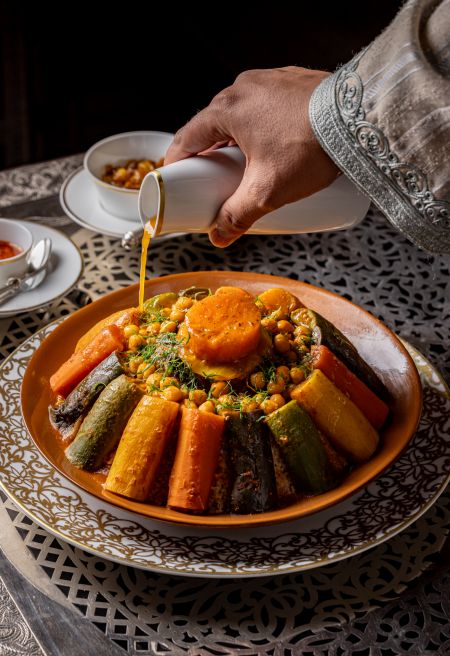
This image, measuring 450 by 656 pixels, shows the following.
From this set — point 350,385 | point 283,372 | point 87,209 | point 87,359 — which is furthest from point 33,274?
point 350,385

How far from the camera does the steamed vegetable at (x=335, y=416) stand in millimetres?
2047

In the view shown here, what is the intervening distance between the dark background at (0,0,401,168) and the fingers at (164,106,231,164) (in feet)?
10.7

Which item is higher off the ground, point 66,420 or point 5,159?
point 66,420

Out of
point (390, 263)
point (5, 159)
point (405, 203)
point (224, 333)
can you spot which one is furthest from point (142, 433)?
point (5, 159)

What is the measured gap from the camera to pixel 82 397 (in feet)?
7.11

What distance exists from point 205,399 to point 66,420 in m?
0.41

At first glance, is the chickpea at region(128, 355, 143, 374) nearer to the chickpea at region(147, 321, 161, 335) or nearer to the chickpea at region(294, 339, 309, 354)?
the chickpea at region(147, 321, 161, 335)

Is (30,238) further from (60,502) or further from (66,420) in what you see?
(60,502)

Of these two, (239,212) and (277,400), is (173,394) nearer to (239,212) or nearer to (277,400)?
(277,400)

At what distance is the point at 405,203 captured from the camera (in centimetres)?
182

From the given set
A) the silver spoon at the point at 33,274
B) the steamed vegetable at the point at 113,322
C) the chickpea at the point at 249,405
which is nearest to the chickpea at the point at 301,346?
the chickpea at the point at 249,405

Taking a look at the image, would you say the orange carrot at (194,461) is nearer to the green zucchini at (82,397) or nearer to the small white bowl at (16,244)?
the green zucchini at (82,397)

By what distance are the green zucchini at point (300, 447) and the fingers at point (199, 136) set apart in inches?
26.3

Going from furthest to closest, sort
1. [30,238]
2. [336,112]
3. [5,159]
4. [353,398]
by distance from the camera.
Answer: [5,159]
[30,238]
[353,398]
[336,112]
